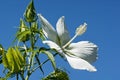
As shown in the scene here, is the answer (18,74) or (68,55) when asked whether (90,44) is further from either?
(18,74)

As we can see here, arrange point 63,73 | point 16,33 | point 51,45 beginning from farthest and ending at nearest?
point 16,33, point 63,73, point 51,45

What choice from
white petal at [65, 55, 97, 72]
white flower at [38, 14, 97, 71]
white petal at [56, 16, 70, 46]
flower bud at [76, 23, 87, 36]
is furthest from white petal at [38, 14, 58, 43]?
flower bud at [76, 23, 87, 36]

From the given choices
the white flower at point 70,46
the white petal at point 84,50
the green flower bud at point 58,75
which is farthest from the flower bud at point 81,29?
the green flower bud at point 58,75

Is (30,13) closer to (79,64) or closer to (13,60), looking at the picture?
(13,60)

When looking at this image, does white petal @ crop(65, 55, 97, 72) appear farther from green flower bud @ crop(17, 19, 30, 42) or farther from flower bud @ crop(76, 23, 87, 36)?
green flower bud @ crop(17, 19, 30, 42)

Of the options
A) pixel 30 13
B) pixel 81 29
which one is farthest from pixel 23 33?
pixel 81 29

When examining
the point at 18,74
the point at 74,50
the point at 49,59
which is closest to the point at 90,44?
the point at 74,50
